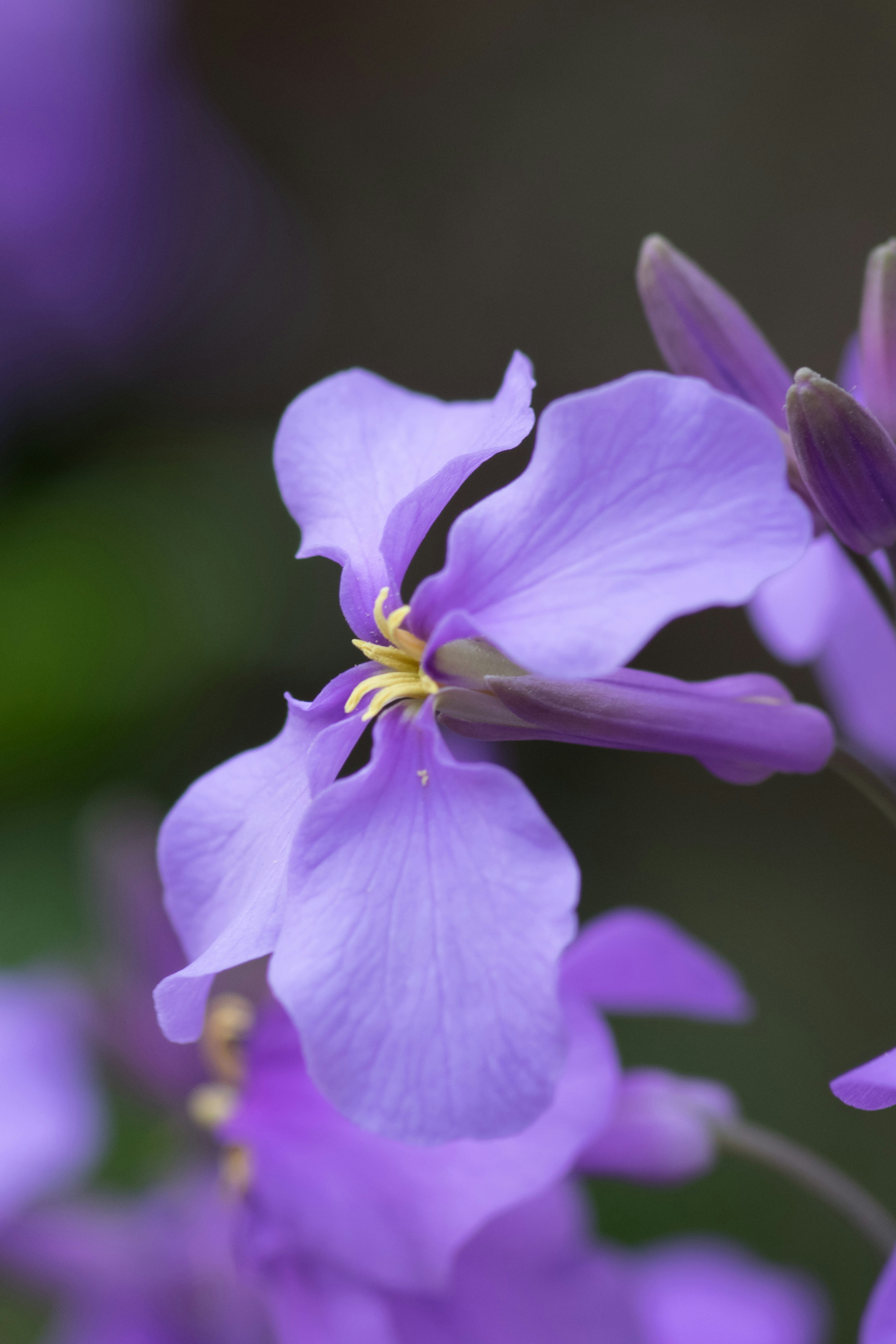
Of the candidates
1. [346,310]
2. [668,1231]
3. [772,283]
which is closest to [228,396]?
[346,310]

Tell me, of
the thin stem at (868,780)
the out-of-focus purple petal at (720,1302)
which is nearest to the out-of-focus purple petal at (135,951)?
the out-of-focus purple petal at (720,1302)

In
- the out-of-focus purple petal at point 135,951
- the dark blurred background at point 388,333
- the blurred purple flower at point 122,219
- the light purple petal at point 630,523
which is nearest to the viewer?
the light purple petal at point 630,523

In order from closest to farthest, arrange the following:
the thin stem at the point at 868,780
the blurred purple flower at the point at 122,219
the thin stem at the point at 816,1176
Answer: the thin stem at the point at 868,780 < the thin stem at the point at 816,1176 < the blurred purple flower at the point at 122,219

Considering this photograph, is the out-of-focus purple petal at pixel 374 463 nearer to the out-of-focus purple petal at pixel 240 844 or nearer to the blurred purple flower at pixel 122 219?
the out-of-focus purple petal at pixel 240 844

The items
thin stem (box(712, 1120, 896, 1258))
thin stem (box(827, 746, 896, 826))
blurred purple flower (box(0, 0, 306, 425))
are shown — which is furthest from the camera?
blurred purple flower (box(0, 0, 306, 425))

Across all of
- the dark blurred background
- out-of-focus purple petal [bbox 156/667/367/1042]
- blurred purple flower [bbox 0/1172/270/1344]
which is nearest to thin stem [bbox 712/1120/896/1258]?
out-of-focus purple petal [bbox 156/667/367/1042]

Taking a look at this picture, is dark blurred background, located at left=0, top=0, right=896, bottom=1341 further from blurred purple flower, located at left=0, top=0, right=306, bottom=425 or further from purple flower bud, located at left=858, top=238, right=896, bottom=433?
purple flower bud, located at left=858, top=238, right=896, bottom=433
